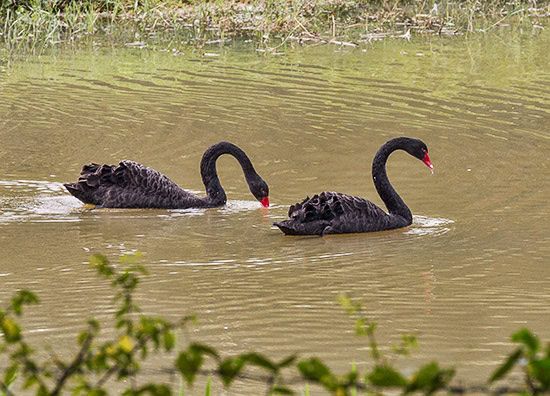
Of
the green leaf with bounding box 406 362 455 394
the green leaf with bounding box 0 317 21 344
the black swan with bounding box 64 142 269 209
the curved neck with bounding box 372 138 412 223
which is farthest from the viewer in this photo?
the black swan with bounding box 64 142 269 209

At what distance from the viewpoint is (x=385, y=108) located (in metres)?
12.5

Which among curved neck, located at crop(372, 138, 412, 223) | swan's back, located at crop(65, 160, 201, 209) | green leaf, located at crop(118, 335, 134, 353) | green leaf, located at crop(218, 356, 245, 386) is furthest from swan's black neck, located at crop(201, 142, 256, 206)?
green leaf, located at crop(218, 356, 245, 386)

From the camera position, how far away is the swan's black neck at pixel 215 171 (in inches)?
345

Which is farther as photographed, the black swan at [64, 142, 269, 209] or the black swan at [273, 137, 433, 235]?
the black swan at [64, 142, 269, 209]

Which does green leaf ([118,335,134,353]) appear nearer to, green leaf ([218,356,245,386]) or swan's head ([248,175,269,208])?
green leaf ([218,356,245,386])

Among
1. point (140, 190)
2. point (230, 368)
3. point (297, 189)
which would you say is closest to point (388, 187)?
point (297, 189)

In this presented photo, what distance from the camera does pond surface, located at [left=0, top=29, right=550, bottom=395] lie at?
204 inches

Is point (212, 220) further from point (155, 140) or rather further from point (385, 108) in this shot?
point (385, 108)

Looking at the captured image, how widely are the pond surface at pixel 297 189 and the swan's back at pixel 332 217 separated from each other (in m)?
0.09

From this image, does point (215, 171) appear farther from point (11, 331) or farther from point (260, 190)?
point (11, 331)

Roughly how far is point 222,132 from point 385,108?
2059mm

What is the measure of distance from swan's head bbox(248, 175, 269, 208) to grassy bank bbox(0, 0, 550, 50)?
9.47m

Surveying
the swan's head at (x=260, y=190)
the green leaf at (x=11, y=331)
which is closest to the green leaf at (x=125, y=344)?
the green leaf at (x=11, y=331)

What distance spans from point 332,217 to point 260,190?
109 cm
